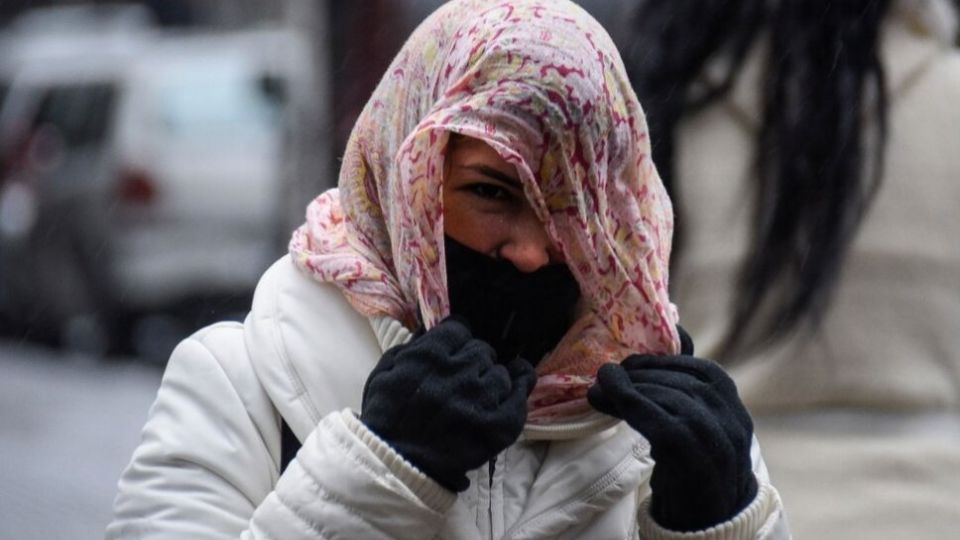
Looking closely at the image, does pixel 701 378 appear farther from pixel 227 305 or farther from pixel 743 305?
pixel 227 305

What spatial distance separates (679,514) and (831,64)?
4.88 ft

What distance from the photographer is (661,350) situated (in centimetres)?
287

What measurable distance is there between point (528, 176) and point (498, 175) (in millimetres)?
58

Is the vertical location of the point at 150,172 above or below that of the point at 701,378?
below

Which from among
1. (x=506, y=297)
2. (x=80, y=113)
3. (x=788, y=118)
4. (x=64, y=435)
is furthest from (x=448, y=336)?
(x=80, y=113)

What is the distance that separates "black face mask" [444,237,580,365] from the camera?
279cm

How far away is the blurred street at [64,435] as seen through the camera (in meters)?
9.06

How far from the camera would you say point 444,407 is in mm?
2541

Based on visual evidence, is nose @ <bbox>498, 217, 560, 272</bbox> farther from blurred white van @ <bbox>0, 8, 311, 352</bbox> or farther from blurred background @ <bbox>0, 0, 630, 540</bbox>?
blurred white van @ <bbox>0, 8, 311, 352</bbox>

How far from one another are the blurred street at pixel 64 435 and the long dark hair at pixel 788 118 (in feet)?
16.7

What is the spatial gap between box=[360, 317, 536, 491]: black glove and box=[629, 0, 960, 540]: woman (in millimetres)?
1397

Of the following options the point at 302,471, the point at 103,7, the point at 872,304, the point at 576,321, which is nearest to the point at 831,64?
the point at 872,304

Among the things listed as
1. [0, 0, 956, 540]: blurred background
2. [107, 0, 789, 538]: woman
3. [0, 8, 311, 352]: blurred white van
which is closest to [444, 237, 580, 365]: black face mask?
[107, 0, 789, 538]: woman

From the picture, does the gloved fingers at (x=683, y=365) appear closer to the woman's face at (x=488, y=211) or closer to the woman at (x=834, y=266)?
the woman's face at (x=488, y=211)
